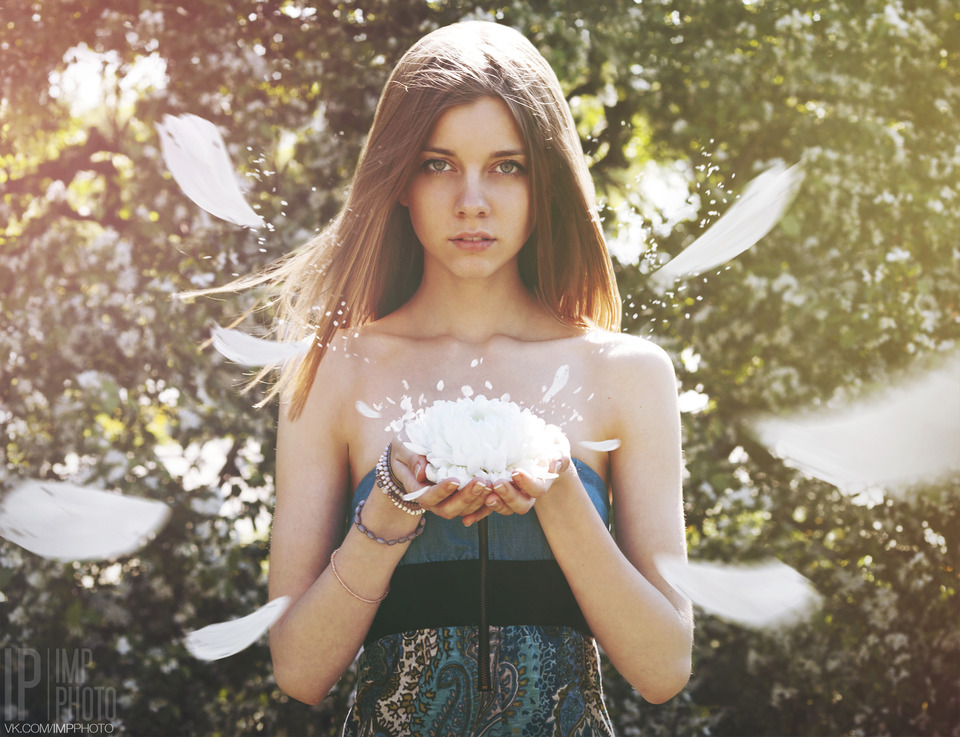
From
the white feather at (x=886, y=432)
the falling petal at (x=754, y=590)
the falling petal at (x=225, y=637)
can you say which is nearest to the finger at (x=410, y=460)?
the falling petal at (x=225, y=637)

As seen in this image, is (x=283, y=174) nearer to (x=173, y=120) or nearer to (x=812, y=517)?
(x=173, y=120)

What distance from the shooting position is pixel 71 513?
306 centimetres

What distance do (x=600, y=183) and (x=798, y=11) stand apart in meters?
1.03

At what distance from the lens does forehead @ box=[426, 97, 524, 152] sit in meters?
1.72

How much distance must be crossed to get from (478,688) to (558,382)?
0.70 metres

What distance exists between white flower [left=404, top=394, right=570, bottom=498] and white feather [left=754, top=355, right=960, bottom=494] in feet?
6.24

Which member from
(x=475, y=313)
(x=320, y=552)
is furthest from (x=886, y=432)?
(x=320, y=552)

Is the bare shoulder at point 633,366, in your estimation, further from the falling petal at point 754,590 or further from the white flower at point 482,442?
the falling petal at point 754,590

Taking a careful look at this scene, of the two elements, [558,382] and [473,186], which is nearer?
[473,186]

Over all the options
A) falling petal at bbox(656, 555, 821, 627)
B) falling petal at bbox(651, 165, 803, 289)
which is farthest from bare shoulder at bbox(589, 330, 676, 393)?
falling petal at bbox(656, 555, 821, 627)

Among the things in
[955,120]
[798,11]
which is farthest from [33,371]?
[955,120]

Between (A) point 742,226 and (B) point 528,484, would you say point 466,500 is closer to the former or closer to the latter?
(B) point 528,484

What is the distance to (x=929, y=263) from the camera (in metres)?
3.13

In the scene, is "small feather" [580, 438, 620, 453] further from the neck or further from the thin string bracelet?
the thin string bracelet
